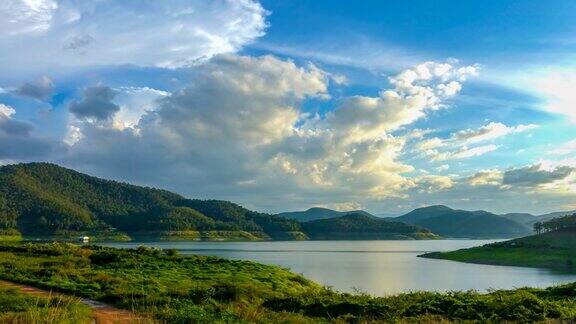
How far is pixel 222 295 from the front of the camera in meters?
31.4

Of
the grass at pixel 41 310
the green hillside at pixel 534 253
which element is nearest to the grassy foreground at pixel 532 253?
the green hillside at pixel 534 253

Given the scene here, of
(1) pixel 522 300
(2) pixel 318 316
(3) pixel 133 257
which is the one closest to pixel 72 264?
(3) pixel 133 257

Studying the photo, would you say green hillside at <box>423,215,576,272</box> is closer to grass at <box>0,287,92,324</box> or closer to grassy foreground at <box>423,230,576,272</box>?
grassy foreground at <box>423,230,576,272</box>

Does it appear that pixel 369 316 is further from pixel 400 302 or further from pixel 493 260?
pixel 493 260

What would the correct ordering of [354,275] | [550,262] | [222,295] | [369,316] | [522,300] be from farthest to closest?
[550,262] → [354,275] → [222,295] → [522,300] → [369,316]

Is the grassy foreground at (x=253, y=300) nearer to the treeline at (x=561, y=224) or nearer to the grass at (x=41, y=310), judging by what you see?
the grass at (x=41, y=310)

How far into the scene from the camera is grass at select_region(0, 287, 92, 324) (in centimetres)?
1448

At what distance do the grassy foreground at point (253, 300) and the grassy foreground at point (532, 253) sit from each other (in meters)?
102

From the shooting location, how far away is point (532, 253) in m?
141

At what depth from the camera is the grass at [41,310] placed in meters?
14.5

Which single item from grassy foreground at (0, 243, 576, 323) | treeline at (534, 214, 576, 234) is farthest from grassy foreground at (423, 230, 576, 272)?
grassy foreground at (0, 243, 576, 323)

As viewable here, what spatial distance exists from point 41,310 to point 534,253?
143895 mm

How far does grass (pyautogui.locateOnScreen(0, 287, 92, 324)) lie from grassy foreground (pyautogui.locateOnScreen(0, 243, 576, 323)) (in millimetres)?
2261

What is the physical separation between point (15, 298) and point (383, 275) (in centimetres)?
7447
